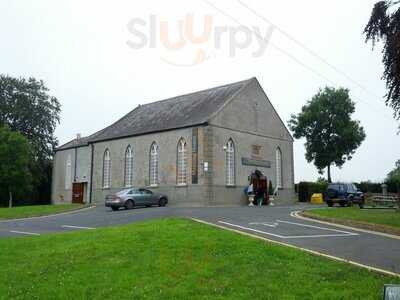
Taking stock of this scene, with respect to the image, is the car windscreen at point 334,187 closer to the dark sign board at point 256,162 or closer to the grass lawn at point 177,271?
the dark sign board at point 256,162

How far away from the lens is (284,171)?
45.1 metres

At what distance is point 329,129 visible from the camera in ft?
205

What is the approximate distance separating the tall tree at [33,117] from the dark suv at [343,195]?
3722 centimetres

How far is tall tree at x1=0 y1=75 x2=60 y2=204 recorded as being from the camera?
6303 centimetres

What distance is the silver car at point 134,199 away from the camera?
3419 cm

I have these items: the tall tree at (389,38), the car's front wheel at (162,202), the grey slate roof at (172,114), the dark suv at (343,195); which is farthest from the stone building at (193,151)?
the tall tree at (389,38)

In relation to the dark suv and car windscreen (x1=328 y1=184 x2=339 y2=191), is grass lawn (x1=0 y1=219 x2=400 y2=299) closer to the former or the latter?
the dark suv

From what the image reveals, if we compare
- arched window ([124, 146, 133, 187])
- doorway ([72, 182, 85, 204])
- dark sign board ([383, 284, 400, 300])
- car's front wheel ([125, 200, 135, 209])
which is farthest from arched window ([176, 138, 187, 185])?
dark sign board ([383, 284, 400, 300])

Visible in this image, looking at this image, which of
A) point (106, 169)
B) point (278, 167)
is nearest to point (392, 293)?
point (278, 167)

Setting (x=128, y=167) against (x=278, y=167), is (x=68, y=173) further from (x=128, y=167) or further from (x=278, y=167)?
(x=278, y=167)

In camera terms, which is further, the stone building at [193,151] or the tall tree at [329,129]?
the tall tree at [329,129]

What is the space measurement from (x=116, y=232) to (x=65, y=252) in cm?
309

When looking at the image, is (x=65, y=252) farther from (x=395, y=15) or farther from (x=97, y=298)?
(x=395, y=15)

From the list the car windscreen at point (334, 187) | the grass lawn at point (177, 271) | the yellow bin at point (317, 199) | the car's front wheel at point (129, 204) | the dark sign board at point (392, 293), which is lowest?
the grass lawn at point (177, 271)
